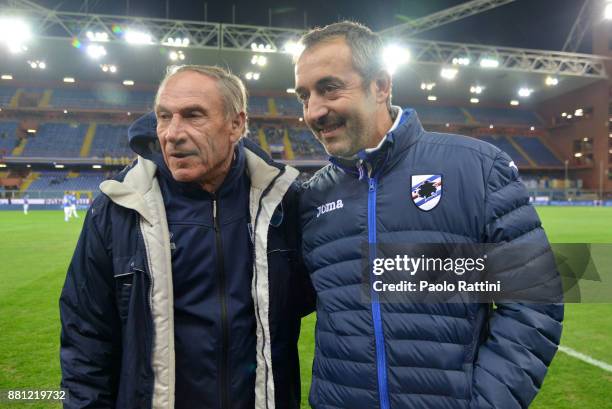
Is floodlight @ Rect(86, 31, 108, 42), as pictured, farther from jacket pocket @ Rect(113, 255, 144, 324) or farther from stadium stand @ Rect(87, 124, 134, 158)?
jacket pocket @ Rect(113, 255, 144, 324)

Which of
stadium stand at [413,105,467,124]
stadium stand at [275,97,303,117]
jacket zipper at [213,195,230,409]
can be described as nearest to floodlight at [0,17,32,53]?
stadium stand at [275,97,303,117]

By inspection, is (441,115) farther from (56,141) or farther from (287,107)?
(56,141)

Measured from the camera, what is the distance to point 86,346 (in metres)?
1.76

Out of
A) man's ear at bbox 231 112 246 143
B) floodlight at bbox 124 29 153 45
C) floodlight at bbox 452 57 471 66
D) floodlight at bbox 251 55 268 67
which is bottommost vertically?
man's ear at bbox 231 112 246 143

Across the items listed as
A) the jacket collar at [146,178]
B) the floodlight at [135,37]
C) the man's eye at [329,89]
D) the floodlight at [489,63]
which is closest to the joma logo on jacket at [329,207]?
the jacket collar at [146,178]

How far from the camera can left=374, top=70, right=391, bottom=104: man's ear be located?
5.90 ft

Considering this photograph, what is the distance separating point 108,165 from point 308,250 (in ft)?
138

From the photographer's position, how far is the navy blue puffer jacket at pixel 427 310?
56.8 inches

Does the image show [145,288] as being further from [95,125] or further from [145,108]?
[95,125]

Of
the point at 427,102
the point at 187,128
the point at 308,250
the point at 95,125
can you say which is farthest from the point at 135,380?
the point at 427,102

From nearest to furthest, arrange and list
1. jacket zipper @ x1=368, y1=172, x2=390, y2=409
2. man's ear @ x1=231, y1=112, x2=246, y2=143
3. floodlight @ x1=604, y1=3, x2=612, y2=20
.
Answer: jacket zipper @ x1=368, y1=172, x2=390, y2=409
man's ear @ x1=231, y1=112, x2=246, y2=143
floodlight @ x1=604, y1=3, x2=612, y2=20

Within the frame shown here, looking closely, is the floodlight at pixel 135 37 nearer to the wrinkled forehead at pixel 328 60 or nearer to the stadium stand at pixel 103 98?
the stadium stand at pixel 103 98

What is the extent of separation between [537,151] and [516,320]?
53.2m

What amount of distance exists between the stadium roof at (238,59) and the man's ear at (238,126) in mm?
26057
